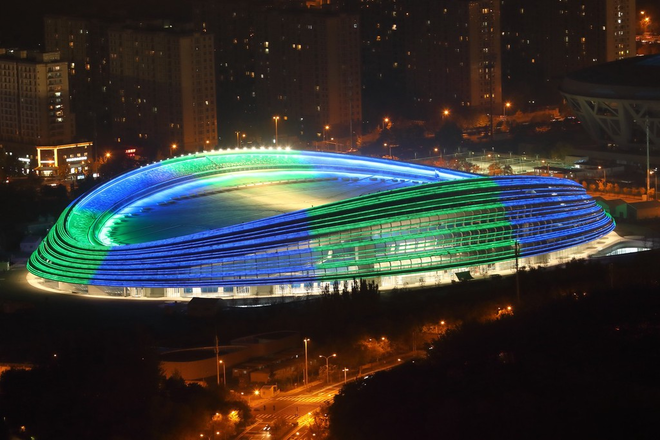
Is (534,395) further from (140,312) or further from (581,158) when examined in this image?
(581,158)

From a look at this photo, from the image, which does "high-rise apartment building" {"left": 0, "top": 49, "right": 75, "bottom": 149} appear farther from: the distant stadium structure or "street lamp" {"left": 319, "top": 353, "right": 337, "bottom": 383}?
"street lamp" {"left": 319, "top": 353, "right": 337, "bottom": 383}

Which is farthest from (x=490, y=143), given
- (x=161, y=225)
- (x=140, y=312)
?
(x=140, y=312)

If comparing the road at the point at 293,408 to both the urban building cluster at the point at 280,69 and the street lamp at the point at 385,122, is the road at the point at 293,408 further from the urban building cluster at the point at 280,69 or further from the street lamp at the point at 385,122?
the street lamp at the point at 385,122

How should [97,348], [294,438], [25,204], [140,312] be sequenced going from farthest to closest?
[25,204] < [140,312] < [97,348] < [294,438]

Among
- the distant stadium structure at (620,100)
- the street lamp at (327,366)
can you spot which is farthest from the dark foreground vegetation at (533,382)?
the distant stadium structure at (620,100)

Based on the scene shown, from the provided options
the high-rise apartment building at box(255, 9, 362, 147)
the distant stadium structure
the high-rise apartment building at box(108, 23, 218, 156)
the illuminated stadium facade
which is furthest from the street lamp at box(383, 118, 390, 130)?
the illuminated stadium facade

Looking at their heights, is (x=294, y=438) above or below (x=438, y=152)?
below
